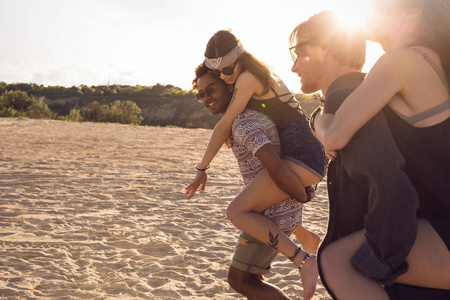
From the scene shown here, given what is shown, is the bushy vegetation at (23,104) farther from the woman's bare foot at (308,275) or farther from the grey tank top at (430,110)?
the grey tank top at (430,110)

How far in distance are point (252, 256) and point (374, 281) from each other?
1199 millimetres

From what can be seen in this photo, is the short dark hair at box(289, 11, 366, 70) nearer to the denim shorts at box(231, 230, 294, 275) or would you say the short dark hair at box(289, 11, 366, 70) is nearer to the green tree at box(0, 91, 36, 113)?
the denim shorts at box(231, 230, 294, 275)

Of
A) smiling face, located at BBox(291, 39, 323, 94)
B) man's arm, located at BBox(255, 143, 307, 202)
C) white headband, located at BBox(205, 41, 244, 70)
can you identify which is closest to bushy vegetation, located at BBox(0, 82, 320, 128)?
white headband, located at BBox(205, 41, 244, 70)

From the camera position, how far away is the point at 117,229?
580cm

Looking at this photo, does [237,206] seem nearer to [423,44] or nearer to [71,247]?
[423,44]

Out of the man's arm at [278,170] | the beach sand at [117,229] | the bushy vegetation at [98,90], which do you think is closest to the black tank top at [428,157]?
the man's arm at [278,170]

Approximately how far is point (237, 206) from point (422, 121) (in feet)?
4.21

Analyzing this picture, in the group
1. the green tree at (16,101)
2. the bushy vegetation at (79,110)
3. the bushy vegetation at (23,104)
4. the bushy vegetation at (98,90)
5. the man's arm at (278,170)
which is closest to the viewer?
the man's arm at (278,170)

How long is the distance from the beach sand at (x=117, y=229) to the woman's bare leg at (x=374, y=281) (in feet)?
8.37

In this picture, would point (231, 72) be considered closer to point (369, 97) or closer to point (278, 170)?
point (278, 170)

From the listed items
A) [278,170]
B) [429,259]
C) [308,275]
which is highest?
[278,170]

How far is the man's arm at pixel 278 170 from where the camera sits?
7.97 ft

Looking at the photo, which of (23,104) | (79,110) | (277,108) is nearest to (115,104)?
(79,110)

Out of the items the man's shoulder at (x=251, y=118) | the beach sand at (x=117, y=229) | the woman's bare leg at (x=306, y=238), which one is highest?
the man's shoulder at (x=251, y=118)
